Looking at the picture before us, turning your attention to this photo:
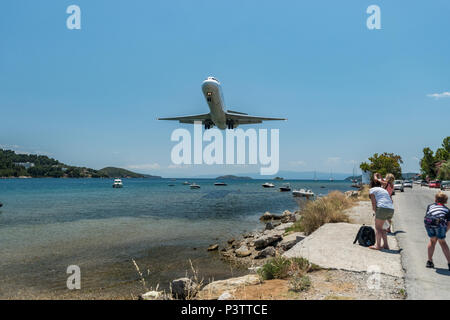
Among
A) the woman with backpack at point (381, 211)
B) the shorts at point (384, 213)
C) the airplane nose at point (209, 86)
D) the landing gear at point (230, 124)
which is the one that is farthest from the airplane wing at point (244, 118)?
the shorts at point (384, 213)

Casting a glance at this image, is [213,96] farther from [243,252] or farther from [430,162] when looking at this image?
[430,162]

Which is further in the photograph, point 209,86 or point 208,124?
point 208,124

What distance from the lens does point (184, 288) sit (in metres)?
6.54

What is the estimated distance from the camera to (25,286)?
31.2ft

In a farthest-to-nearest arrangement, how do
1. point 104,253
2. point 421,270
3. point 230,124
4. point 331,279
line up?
1. point 230,124
2. point 104,253
3. point 421,270
4. point 331,279

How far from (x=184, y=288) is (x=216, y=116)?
2533 cm

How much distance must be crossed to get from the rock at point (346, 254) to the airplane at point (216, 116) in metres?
20.7

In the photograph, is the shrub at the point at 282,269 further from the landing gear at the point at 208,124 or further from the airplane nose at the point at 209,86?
the landing gear at the point at 208,124

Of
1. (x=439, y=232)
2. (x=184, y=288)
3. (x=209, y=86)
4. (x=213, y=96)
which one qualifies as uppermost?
(x=209, y=86)

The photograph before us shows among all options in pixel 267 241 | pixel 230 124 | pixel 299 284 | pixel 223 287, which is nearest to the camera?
pixel 299 284

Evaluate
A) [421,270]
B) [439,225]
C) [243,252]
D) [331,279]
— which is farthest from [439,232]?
[243,252]
